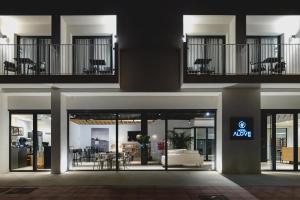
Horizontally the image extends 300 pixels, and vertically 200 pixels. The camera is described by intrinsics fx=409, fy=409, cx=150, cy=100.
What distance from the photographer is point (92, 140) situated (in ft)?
57.5

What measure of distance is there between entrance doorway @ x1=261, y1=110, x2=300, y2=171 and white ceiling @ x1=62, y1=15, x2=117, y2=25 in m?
7.54

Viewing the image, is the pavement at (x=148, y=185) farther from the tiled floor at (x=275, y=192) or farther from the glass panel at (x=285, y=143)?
the glass panel at (x=285, y=143)

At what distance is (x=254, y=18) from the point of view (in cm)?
1691

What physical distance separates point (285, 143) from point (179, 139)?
4.58 metres

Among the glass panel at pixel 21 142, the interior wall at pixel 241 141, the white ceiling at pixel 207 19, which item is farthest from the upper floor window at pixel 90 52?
the interior wall at pixel 241 141

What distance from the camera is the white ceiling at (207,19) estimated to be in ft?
54.8

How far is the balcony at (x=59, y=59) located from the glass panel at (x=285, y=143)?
7.47 meters

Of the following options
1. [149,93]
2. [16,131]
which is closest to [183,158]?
[149,93]

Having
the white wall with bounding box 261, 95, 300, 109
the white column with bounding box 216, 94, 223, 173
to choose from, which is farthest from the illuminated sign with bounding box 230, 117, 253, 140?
the white wall with bounding box 261, 95, 300, 109

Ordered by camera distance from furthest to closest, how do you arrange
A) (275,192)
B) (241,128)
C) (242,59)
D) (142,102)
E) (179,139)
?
(179,139) → (142,102) → (242,59) → (241,128) → (275,192)

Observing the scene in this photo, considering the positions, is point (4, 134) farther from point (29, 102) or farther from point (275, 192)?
point (275, 192)

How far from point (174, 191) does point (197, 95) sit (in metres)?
6.06

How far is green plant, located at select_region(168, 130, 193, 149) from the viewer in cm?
1741

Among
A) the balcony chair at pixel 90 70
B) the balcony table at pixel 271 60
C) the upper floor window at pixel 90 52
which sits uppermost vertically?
the upper floor window at pixel 90 52
